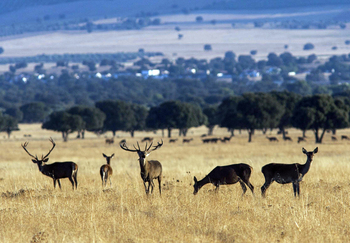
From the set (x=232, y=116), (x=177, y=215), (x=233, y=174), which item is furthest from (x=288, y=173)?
(x=232, y=116)

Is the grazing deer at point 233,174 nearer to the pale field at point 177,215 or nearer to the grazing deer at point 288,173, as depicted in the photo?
the pale field at point 177,215

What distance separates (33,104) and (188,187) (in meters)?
119

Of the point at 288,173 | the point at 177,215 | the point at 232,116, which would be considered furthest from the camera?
the point at 232,116

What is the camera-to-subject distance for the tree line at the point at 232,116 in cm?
5672

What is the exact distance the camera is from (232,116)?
65.9m

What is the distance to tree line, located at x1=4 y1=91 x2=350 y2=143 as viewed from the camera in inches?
2233

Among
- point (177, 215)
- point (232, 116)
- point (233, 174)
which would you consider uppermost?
point (232, 116)

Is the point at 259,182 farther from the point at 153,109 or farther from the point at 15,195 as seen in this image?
the point at 153,109

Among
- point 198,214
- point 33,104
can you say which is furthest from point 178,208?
point 33,104

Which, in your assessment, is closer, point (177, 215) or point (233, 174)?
point (177, 215)

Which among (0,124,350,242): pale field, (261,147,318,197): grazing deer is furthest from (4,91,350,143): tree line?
(261,147,318,197): grazing deer

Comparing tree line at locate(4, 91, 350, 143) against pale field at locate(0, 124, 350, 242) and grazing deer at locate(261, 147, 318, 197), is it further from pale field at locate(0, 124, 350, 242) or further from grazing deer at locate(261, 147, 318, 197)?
grazing deer at locate(261, 147, 318, 197)

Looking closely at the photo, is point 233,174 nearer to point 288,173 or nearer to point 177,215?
point 288,173

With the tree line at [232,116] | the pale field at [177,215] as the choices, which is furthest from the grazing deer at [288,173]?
the tree line at [232,116]
